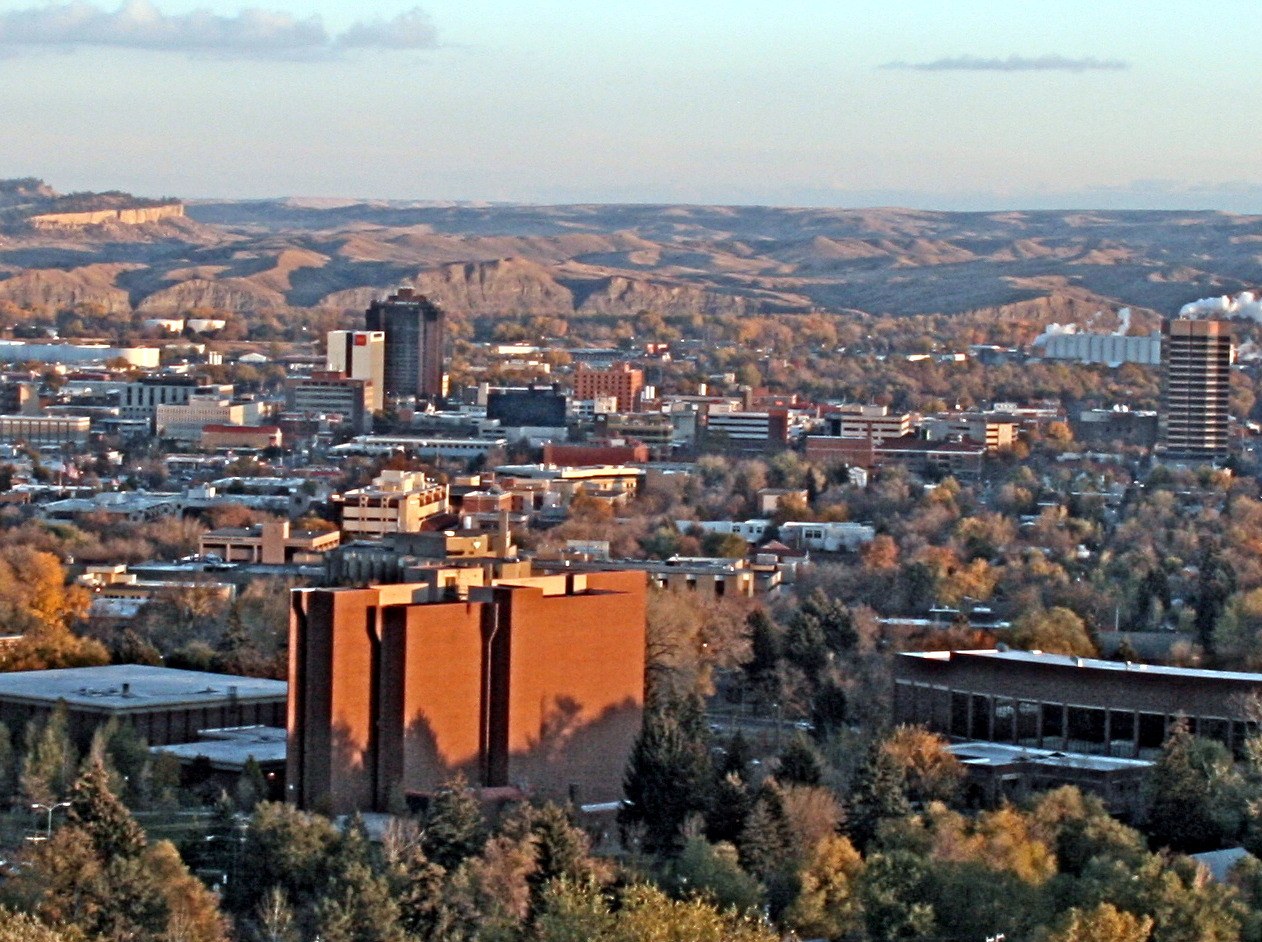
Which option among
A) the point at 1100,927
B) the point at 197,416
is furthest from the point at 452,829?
the point at 197,416

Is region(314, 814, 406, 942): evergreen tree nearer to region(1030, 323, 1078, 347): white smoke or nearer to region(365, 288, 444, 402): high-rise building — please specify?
region(365, 288, 444, 402): high-rise building

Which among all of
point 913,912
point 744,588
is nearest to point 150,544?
point 744,588

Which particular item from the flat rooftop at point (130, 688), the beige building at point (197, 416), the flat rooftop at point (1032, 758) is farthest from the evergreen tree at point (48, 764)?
the beige building at point (197, 416)

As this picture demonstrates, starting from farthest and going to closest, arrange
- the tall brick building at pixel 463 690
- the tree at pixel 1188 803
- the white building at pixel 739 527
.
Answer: the white building at pixel 739 527, the tree at pixel 1188 803, the tall brick building at pixel 463 690

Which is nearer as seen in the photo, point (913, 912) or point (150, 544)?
point (913, 912)

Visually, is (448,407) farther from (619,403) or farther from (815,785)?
(815,785)

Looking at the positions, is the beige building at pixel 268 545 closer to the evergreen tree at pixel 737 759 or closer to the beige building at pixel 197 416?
the evergreen tree at pixel 737 759

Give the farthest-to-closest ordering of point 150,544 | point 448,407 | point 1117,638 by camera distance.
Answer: point 448,407, point 150,544, point 1117,638
